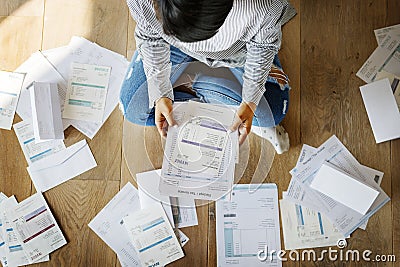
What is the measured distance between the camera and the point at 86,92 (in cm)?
135

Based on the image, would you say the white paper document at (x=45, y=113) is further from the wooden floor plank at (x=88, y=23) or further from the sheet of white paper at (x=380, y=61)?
the sheet of white paper at (x=380, y=61)

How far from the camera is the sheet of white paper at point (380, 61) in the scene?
1.34 m

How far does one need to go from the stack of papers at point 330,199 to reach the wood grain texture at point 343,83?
3 cm

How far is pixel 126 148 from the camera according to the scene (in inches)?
43.9

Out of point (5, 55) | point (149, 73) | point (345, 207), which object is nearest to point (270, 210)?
point (345, 207)

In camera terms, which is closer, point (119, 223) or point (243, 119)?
point (243, 119)

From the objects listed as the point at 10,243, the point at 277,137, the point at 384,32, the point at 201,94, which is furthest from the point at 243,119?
the point at 10,243

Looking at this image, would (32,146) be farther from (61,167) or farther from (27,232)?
(27,232)

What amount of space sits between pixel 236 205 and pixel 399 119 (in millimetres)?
488

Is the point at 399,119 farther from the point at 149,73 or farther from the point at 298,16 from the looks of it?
the point at 149,73

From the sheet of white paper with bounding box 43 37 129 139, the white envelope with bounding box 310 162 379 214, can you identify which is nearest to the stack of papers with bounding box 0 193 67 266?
the sheet of white paper with bounding box 43 37 129 139

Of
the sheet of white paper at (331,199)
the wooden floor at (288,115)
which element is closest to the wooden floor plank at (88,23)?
the wooden floor at (288,115)

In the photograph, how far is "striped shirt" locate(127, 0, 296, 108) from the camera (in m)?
0.87

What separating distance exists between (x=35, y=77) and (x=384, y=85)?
3.10 feet
